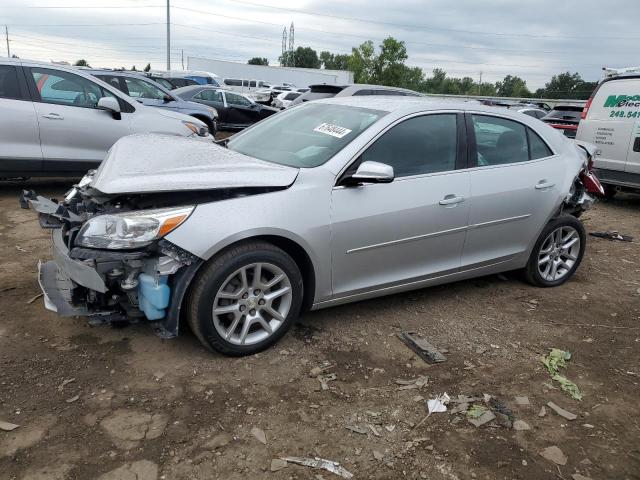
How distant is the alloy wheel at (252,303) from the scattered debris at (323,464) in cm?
94

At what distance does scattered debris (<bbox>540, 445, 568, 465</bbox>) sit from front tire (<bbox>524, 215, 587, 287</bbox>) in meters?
2.32

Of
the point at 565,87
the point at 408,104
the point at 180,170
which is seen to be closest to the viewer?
the point at 180,170

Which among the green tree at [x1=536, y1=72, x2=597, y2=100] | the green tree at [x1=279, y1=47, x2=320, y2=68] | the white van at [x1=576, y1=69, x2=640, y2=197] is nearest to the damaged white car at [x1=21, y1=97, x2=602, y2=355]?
the white van at [x1=576, y1=69, x2=640, y2=197]

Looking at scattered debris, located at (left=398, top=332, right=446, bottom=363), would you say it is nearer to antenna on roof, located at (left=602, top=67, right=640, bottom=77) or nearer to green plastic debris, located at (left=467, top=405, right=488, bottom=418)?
green plastic debris, located at (left=467, top=405, right=488, bottom=418)

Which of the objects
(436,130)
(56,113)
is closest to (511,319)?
(436,130)

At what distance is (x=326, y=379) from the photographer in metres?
3.19

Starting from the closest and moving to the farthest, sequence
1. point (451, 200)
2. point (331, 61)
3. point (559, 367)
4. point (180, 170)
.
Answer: point (180, 170)
point (559, 367)
point (451, 200)
point (331, 61)

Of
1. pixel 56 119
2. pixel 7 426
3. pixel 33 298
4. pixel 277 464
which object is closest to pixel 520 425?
pixel 277 464

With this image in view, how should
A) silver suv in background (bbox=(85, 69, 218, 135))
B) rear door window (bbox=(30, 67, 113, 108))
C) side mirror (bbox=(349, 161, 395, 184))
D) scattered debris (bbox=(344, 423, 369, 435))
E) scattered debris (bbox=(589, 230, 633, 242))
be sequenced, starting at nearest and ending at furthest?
1. scattered debris (bbox=(344, 423, 369, 435))
2. side mirror (bbox=(349, 161, 395, 184))
3. rear door window (bbox=(30, 67, 113, 108))
4. scattered debris (bbox=(589, 230, 633, 242))
5. silver suv in background (bbox=(85, 69, 218, 135))

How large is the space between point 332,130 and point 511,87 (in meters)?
101

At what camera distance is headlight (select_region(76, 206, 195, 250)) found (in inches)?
115

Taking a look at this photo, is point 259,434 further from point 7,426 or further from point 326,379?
point 7,426

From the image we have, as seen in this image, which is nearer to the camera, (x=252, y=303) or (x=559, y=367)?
(x=252, y=303)

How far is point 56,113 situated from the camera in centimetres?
679
